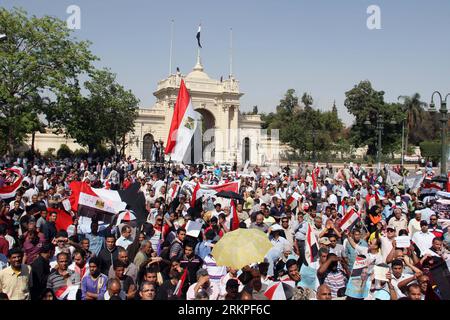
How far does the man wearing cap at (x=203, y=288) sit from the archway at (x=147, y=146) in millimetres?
49647

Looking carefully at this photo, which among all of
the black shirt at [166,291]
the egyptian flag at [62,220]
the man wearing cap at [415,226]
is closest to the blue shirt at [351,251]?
the man wearing cap at [415,226]

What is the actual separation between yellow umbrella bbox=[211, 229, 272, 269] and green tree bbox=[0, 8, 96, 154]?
27.4 metres

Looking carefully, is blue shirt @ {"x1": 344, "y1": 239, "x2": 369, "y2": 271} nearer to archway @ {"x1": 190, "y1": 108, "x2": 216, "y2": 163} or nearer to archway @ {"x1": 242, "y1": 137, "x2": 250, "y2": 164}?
archway @ {"x1": 190, "y1": 108, "x2": 216, "y2": 163}

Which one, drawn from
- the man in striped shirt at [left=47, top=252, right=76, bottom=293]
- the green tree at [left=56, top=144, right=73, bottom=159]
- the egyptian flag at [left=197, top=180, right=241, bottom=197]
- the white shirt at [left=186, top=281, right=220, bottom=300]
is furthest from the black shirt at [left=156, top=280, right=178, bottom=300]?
the green tree at [left=56, top=144, right=73, bottom=159]

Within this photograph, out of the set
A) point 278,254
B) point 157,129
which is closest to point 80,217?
point 278,254

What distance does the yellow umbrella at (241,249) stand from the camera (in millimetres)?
5953

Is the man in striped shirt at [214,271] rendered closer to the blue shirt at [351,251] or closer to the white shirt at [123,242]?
the white shirt at [123,242]

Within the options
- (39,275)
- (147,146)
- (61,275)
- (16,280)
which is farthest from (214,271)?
(147,146)

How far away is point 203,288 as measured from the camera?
5918 mm

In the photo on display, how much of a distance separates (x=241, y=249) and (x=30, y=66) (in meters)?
28.7

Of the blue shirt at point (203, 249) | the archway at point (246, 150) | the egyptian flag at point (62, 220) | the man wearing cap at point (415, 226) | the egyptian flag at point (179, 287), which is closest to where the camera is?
the egyptian flag at point (179, 287)

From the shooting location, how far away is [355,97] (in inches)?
2638
